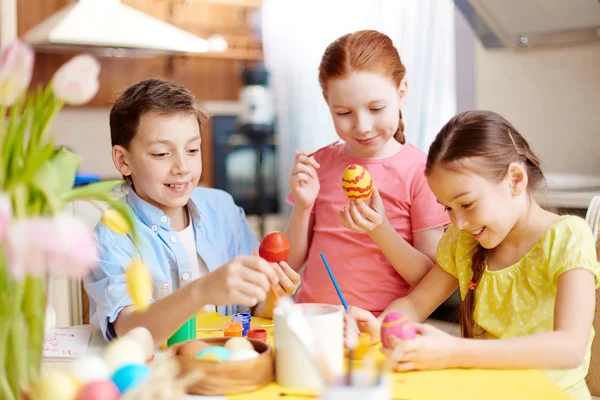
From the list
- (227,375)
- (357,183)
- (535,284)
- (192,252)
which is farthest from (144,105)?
(535,284)

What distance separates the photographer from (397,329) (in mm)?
1022

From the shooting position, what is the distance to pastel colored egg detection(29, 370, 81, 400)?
70cm

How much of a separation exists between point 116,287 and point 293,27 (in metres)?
2.33

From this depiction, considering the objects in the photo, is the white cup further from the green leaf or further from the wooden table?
the green leaf

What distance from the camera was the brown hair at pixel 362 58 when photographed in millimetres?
1518

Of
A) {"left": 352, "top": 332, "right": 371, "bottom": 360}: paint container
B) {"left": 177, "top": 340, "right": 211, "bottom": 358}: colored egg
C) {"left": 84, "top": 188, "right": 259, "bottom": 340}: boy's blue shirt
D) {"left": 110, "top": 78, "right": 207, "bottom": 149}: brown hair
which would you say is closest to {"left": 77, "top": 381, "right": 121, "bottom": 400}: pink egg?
{"left": 177, "top": 340, "right": 211, "bottom": 358}: colored egg

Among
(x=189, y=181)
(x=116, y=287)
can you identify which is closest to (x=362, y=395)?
(x=116, y=287)

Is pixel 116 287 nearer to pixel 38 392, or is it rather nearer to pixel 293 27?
pixel 38 392

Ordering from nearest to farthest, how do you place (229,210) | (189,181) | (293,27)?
(189,181)
(229,210)
(293,27)

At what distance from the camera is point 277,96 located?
3527mm

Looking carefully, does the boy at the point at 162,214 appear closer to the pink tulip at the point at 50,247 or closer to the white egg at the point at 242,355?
the white egg at the point at 242,355

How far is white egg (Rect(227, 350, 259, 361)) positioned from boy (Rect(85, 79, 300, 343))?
0.27 meters

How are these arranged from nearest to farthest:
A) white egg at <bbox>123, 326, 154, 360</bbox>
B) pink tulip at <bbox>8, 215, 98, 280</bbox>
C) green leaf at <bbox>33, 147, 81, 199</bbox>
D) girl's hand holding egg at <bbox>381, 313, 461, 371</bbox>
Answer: pink tulip at <bbox>8, 215, 98, 280</bbox> → green leaf at <bbox>33, 147, 81, 199</bbox> → white egg at <bbox>123, 326, 154, 360</bbox> → girl's hand holding egg at <bbox>381, 313, 461, 371</bbox>

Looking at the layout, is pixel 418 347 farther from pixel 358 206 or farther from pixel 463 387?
pixel 358 206
